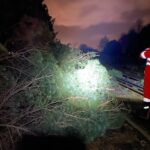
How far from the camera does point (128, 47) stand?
59.0m

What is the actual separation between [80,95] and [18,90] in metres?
1.88

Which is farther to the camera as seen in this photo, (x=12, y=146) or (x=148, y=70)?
(x=148, y=70)

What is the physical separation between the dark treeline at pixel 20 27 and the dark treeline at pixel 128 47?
88.3 feet

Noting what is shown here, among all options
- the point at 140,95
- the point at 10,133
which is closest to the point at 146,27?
the point at 140,95

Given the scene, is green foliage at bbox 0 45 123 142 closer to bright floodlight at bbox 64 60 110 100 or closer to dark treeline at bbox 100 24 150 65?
bright floodlight at bbox 64 60 110 100

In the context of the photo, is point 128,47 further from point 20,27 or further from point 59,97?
point 59,97

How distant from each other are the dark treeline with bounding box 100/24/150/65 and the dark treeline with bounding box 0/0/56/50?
2692 centimetres

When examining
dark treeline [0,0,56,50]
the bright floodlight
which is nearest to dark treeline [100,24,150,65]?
dark treeline [0,0,56,50]

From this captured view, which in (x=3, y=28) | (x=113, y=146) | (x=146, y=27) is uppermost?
(x=146, y=27)

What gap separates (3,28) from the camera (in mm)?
14477

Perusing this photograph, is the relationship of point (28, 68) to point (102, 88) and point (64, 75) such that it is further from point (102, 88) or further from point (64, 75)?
point (102, 88)

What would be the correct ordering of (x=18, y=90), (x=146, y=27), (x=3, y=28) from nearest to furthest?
(x=18, y=90) → (x=3, y=28) → (x=146, y=27)

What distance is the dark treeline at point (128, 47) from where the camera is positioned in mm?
50094

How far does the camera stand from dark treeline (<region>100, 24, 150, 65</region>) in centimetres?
5009
